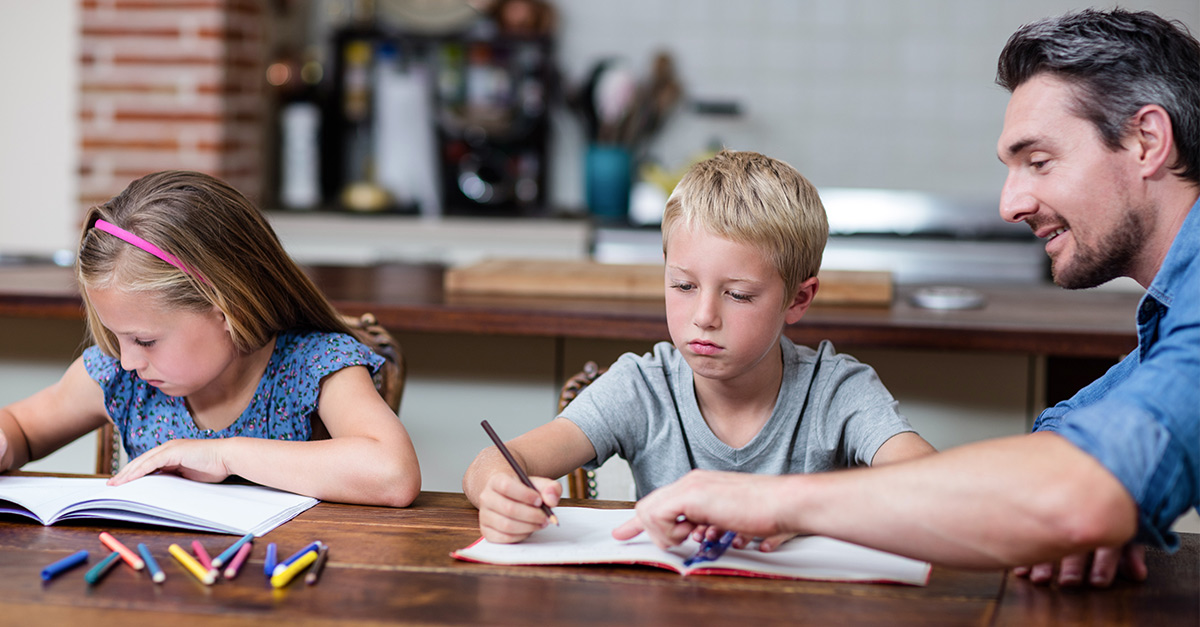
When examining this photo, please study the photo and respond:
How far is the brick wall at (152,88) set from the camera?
11.2 feet

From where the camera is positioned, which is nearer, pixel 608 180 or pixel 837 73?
pixel 608 180

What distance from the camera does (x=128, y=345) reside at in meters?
1.33

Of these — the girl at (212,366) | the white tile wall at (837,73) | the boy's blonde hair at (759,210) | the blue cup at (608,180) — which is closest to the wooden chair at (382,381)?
the girl at (212,366)

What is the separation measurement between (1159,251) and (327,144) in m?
3.55

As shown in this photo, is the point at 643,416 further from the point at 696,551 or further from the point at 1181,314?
the point at 1181,314

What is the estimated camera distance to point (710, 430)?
137 centimetres

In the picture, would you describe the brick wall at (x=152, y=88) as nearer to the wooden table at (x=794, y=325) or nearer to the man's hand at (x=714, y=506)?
the wooden table at (x=794, y=325)

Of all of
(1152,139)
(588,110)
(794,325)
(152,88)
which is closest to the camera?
(1152,139)

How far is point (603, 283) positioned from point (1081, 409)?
1135 mm

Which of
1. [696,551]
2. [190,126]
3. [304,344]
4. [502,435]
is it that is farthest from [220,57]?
[696,551]

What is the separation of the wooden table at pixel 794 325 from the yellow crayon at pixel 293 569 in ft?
3.01

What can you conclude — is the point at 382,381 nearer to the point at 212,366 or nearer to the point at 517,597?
the point at 212,366

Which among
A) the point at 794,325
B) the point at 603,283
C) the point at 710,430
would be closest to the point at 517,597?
the point at 710,430

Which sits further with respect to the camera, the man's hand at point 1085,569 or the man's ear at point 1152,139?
the man's ear at point 1152,139
